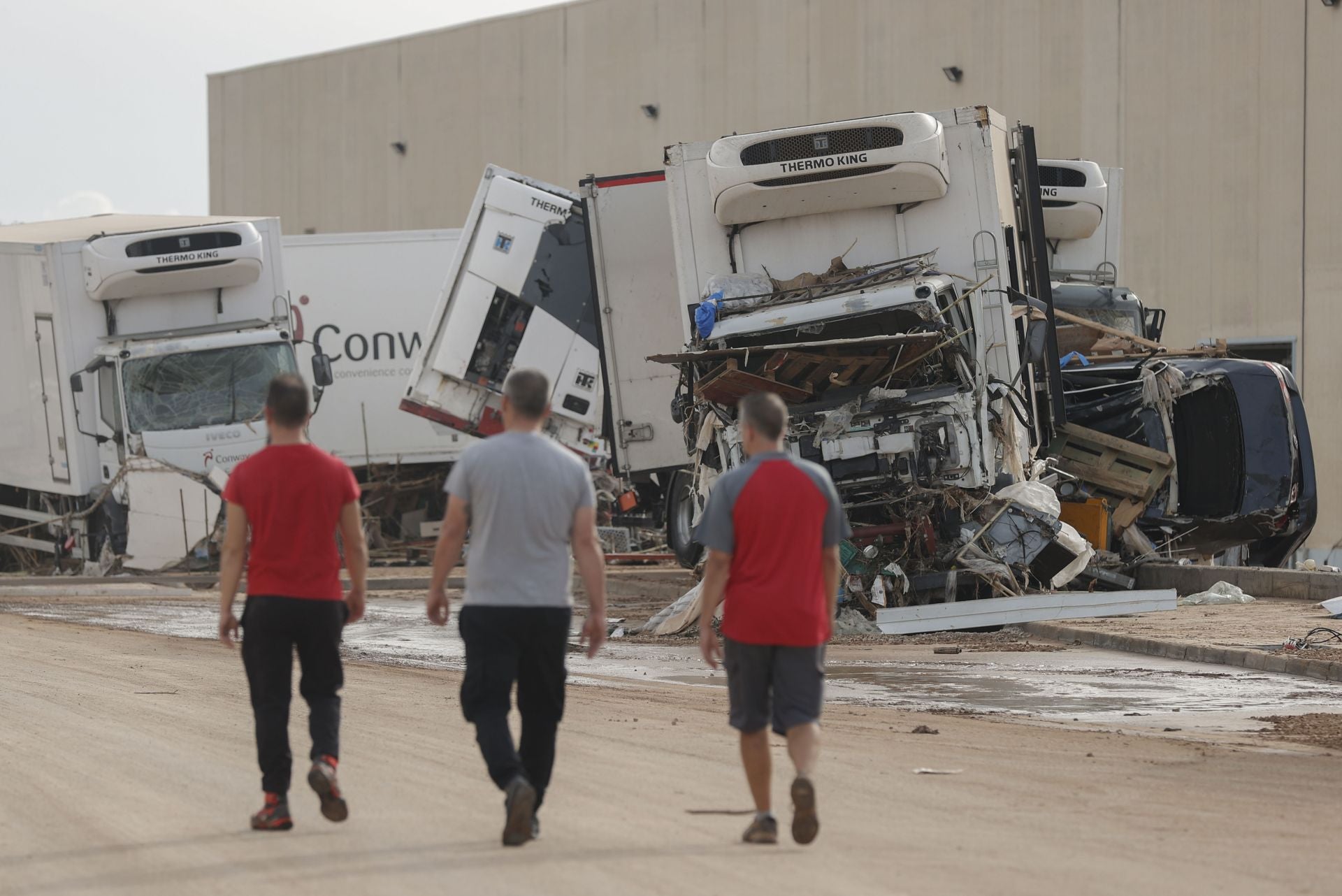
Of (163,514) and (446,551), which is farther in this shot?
(163,514)

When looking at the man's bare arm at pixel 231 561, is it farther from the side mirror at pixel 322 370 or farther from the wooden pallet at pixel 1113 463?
the side mirror at pixel 322 370

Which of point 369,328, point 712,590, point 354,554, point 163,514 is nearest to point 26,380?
point 163,514

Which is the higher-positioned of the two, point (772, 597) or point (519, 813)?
point (772, 597)

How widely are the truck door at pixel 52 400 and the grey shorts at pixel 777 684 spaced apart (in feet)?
57.6

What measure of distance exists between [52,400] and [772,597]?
1805cm

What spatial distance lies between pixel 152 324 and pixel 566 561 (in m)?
17.0

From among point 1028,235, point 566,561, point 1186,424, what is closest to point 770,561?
point 566,561

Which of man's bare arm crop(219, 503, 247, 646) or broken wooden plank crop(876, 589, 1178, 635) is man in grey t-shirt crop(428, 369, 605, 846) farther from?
broken wooden plank crop(876, 589, 1178, 635)

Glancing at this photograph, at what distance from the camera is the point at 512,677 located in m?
6.27

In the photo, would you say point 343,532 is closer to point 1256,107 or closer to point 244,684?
point 244,684

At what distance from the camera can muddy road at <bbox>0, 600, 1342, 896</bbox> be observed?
18.7 ft

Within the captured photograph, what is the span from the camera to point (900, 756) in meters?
8.20

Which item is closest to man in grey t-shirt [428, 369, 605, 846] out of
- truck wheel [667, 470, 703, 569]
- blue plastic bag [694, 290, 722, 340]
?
blue plastic bag [694, 290, 722, 340]

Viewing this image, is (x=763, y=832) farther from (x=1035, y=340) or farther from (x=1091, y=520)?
(x=1091, y=520)
